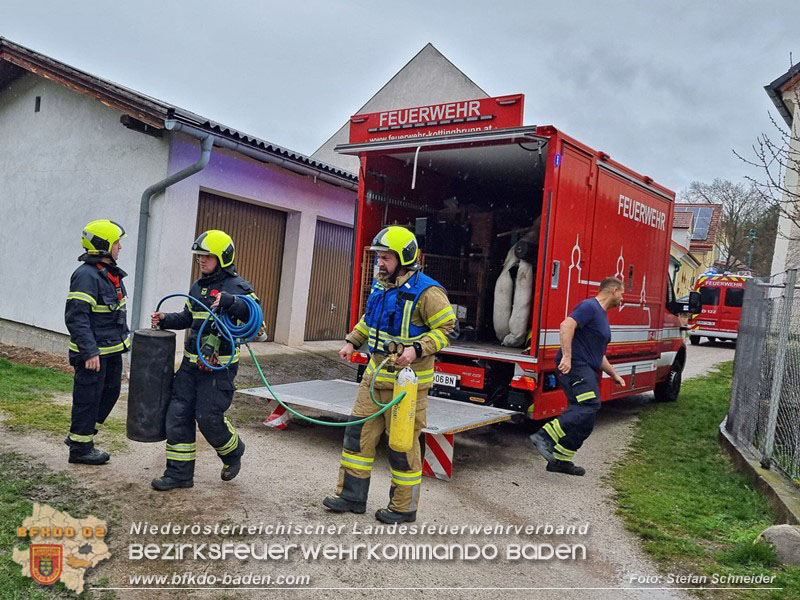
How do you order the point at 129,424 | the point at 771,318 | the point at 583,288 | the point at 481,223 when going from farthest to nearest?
the point at 481,223
the point at 583,288
the point at 771,318
the point at 129,424

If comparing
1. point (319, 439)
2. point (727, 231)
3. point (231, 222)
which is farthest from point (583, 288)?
point (727, 231)

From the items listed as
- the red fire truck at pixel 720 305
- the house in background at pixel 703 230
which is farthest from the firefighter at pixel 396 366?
the house in background at pixel 703 230

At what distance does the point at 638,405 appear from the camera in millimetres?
10516

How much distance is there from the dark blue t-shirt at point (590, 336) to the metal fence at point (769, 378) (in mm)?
1432

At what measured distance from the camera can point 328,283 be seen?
488 inches

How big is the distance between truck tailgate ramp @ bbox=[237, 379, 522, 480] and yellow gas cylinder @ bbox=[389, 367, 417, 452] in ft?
3.14

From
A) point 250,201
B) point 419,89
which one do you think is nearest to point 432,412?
point 250,201

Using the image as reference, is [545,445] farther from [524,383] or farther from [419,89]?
[419,89]

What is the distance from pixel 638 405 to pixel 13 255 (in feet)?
32.9

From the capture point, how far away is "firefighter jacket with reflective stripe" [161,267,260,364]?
15.3 feet

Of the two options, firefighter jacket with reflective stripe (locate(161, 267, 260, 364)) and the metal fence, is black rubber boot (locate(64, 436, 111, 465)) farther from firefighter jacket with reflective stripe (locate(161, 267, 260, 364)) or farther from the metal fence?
the metal fence

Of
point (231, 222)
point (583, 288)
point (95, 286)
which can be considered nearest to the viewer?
point (95, 286)

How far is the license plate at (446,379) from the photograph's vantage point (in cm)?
704

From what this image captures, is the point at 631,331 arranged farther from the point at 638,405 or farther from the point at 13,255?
the point at 13,255
